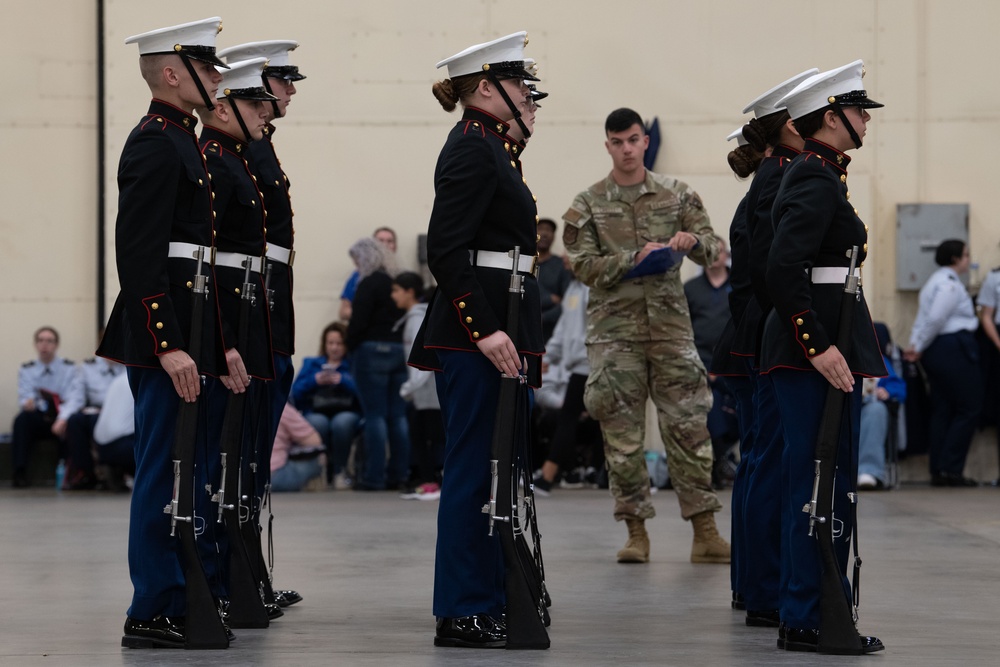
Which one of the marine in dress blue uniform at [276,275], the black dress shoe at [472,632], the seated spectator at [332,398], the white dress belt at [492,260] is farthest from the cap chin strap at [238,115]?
the seated spectator at [332,398]

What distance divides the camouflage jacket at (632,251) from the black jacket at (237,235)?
2029 mm

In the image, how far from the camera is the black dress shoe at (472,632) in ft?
15.2

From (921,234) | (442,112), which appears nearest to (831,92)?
(921,234)

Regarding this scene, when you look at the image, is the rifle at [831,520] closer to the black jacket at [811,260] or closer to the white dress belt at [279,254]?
the black jacket at [811,260]

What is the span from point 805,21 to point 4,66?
20.6 ft

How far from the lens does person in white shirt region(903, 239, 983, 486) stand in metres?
11.1

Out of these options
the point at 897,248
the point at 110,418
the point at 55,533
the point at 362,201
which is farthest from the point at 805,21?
the point at 55,533

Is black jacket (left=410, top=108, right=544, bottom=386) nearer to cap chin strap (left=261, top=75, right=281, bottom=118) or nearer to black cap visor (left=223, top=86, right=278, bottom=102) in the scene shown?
black cap visor (left=223, top=86, right=278, bottom=102)

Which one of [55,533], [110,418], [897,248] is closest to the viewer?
[55,533]

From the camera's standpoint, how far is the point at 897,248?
1161cm

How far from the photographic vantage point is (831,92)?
470 cm

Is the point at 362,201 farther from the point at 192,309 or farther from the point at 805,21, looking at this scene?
the point at 192,309

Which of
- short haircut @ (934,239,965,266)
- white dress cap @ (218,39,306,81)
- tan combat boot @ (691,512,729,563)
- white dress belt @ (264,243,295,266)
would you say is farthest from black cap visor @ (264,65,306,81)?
short haircut @ (934,239,965,266)

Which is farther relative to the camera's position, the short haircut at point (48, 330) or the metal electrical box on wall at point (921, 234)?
the short haircut at point (48, 330)
